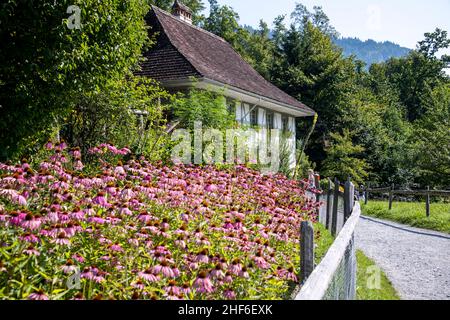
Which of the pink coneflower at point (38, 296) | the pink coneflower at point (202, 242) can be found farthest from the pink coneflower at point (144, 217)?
the pink coneflower at point (38, 296)

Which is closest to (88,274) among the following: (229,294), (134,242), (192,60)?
(134,242)

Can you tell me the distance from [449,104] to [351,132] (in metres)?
7.64

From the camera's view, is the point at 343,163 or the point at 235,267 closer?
the point at 235,267

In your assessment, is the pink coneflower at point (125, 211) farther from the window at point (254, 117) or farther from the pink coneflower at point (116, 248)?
the window at point (254, 117)

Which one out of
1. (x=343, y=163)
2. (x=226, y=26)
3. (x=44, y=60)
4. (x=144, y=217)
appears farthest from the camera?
(x=226, y=26)

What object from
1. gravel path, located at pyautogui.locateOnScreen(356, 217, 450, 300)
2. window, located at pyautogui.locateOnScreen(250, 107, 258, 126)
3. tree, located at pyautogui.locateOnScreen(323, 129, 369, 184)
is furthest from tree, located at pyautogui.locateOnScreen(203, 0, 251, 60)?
gravel path, located at pyautogui.locateOnScreen(356, 217, 450, 300)

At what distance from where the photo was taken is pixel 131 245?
393 cm

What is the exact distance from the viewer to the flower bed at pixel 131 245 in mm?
3309

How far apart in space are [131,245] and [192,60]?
13.2 m

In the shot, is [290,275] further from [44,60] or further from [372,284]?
[44,60]

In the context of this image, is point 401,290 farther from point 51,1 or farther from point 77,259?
point 51,1

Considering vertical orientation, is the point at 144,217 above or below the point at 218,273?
above

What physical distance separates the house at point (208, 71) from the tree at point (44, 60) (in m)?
6.74

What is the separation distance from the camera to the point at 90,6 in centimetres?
739
